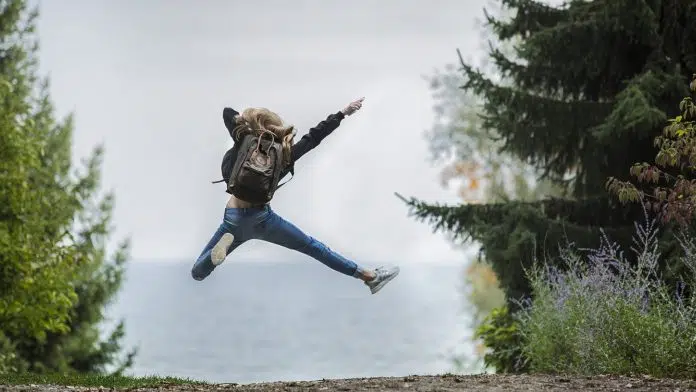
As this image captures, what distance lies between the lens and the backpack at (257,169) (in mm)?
Result: 7375

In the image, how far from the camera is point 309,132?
7812 millimetres

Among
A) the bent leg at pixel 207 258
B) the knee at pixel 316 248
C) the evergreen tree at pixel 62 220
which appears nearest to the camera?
the bent leg at pixel 207 258

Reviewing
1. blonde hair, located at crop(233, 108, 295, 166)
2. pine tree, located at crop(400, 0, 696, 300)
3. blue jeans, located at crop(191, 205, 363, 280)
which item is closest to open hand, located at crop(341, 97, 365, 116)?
blonde hair, located at crop(233, 108, 295, 166)

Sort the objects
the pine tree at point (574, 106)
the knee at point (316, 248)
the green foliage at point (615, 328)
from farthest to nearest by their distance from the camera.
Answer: the pine tree at point (574, 106) → the green foliage at point (615, 328) → the knee at point (316, 248)

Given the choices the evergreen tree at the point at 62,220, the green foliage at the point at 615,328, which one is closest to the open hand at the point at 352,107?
the green foliage at the point at 615,328

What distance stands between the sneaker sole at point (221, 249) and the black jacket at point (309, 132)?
649 mm

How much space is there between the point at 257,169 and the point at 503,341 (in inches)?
287

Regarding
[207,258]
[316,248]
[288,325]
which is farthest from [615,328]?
[288,325]

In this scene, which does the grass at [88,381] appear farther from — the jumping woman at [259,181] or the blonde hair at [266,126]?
the blonde hair at [266,126]

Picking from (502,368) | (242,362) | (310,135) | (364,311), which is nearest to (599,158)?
(502,368)

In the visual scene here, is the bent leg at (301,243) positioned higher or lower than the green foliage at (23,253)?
lower

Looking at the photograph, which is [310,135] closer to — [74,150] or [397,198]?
[397,198]

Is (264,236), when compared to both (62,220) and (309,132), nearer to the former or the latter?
(309,132)

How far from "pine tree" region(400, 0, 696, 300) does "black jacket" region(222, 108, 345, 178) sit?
5.05 metres
